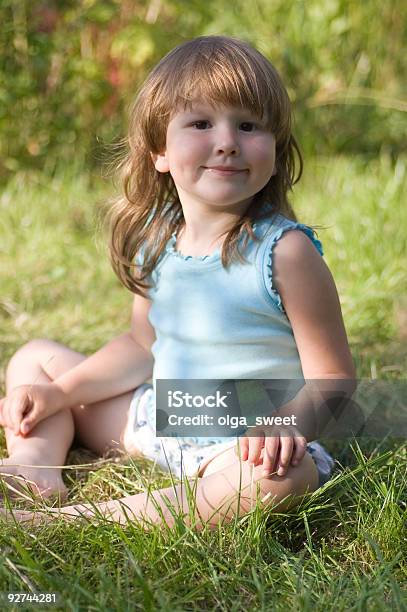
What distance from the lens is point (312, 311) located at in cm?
183

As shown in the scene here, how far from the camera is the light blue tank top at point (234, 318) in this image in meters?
1.89

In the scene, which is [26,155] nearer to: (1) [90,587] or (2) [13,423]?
(2) [13,423]

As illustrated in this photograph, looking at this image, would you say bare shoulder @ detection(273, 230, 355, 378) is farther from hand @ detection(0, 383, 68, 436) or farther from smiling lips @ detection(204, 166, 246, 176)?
hand @ detection(0, 383, 68, 436)

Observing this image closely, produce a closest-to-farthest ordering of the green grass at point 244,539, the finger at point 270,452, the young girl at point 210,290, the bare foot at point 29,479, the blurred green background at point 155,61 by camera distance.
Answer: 1. the green grass at point 244,539
2. the finger at point 270,452
3. the young girl at point 210,290
4. the bare foot at point 29,479
5. the blurred green background at point 155,61

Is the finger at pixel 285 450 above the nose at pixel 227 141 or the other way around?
the other way around

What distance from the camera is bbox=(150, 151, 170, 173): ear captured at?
202 cm

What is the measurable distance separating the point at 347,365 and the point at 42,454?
2.45 feet

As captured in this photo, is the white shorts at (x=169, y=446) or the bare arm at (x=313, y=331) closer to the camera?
the bare arm at (x=313, y=331)

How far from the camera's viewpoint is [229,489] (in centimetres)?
174

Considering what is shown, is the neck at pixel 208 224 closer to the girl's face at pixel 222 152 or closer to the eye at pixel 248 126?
the girl's face at pixel 222 152

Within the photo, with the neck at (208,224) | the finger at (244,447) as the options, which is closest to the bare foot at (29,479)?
the finger at (244,447)

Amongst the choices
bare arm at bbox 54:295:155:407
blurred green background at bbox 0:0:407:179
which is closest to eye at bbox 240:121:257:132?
bare arm at bbox 54:295:155:407

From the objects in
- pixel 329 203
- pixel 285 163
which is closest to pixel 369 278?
pixel 329 203

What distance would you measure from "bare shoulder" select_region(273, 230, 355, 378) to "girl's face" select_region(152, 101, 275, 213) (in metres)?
0.17
